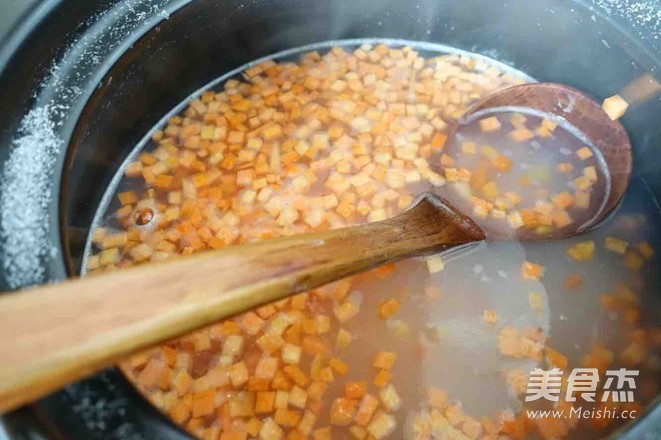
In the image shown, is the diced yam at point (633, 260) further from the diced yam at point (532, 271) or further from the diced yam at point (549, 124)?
the diced yam at point (549, 124)

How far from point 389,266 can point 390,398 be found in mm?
293

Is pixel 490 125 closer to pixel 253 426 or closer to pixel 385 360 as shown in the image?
pixel 385 360

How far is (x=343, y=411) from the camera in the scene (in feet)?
3.38

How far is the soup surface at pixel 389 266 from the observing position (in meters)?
1.04

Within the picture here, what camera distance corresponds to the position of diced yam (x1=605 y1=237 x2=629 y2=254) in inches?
48.8

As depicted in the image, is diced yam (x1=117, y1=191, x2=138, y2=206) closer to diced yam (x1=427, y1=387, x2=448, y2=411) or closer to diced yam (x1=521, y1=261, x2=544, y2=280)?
diced yam (x1=427, y1=387, x2=448, y2=411)

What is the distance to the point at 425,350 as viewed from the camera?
3.59ft

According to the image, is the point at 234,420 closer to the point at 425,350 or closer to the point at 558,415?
the point at 425,350

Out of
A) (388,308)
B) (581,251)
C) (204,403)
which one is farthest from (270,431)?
Answer: (581,251)

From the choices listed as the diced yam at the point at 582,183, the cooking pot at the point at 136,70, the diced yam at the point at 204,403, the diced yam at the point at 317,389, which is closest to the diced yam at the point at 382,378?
the diced yam at the point at 317,389

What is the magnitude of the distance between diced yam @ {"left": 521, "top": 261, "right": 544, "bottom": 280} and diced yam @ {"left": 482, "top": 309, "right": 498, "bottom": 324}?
4.9 inches

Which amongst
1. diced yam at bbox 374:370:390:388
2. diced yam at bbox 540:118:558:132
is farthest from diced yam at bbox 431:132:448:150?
diced yam at bbox 374:370:390:388

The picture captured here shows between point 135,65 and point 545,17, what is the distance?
1024 millimetres

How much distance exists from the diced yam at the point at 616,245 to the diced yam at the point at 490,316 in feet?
1.17
